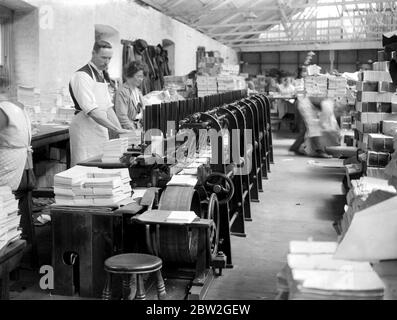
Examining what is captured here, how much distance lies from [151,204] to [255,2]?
13.7 meters

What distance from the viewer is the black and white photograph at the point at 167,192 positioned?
1722 mm

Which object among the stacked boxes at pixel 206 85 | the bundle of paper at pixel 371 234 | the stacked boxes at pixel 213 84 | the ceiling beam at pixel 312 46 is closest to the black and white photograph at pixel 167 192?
the bundle of paper at pixel 371 234

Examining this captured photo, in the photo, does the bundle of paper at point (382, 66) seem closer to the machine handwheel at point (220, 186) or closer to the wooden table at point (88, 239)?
the machine handwheel at point (220, 186)

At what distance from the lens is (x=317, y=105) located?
358 inches

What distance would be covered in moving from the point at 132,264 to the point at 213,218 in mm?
1043

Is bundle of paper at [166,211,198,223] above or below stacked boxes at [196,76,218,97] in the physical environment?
below

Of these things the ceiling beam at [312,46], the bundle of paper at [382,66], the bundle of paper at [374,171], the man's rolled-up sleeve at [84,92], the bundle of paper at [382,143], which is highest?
the ceiling beam at [312,46]

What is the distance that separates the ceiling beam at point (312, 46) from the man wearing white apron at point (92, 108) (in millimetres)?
19168

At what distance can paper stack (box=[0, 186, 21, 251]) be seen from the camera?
2.67m

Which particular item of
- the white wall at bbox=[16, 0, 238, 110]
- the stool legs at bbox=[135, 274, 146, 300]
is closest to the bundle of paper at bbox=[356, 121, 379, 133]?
the stool legs at bbox=[135, 274, 146, 300]

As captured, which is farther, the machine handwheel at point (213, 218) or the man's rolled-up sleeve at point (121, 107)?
the man's rolled-up sleeve at point (121, 107)

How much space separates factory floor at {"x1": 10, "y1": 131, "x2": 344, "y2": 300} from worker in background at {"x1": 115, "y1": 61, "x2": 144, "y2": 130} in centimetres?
127

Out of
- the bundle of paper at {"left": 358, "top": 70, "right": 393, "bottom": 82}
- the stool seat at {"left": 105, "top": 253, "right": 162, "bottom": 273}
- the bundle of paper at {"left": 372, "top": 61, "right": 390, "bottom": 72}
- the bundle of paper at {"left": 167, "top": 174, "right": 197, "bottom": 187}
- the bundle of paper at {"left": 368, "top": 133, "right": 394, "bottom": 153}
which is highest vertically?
the bundle of paper at {"left": 372, "top": 61, "right": 390, "bottom": 72}

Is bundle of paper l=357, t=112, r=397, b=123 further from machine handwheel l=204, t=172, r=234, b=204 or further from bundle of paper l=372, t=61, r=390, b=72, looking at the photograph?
machine handwheel l=204, t=172, r=234, b=204
